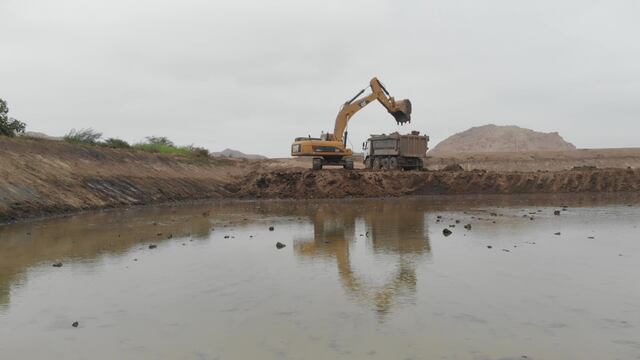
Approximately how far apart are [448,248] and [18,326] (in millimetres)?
9453

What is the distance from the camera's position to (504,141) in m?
99.2

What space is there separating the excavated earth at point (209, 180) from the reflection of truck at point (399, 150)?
172cm

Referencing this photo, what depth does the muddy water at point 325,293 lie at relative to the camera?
6.45m

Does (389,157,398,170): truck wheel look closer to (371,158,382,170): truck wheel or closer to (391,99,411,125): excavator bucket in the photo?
(371,158,382,170): truck wheel

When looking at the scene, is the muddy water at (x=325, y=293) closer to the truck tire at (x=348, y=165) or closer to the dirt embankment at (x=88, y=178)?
the dirt embankment at (x=88, y=178)

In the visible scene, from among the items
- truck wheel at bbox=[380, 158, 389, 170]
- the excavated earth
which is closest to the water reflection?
the excavated earth

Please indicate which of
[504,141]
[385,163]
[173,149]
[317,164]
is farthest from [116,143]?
[504,141]

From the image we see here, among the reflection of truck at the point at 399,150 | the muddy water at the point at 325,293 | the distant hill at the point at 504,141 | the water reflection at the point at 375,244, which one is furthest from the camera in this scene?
the distant hill at the point at 504,141

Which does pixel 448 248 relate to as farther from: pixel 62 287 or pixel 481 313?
pixel 62 287

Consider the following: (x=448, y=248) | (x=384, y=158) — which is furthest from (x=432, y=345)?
(x=384, y=158)

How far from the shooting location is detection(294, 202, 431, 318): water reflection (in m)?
8.97

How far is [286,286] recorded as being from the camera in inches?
377

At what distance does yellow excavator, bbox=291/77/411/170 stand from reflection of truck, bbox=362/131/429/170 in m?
1.47

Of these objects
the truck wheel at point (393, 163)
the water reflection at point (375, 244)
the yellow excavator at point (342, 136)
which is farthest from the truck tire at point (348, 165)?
the water reflection at point (375, 244)
